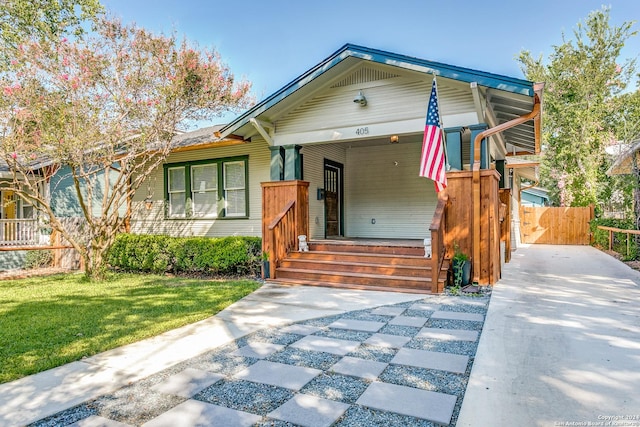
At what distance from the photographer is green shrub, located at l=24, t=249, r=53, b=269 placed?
38.2 feet

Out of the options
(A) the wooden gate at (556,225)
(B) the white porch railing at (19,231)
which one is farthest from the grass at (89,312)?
(A) the wooden gate at (556,225)

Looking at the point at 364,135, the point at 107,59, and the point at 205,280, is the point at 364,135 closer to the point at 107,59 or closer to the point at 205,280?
the point at 205,280

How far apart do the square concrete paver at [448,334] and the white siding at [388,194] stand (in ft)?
20.0

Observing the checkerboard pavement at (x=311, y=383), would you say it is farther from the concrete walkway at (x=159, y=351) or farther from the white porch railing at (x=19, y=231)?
the white porch railing at (x=19, y=231)

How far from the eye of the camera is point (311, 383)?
2996mm

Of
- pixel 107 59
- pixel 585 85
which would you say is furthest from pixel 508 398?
pixel 585 85

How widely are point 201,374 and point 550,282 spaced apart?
20.6 feet

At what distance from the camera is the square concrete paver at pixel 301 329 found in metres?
4.38

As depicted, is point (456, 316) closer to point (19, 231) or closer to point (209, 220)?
point (209, 220)

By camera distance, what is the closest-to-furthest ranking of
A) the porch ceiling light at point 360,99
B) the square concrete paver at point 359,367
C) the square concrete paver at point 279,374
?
the square concrete paver at point 279,374, the square concrete paver at point 359,367, the porch ceiling light at point 360,99

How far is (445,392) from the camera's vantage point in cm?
281

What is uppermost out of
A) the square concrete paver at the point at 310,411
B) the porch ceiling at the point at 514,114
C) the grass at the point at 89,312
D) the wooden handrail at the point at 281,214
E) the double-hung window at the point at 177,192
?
the porch ceiling at the point at 514,114

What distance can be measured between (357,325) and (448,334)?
99cm

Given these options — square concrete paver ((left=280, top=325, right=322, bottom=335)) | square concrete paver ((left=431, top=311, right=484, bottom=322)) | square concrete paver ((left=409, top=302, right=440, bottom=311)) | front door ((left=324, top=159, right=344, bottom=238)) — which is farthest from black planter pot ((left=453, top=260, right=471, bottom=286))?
front door ((left=324, top=159, right=344, bottom=238))
